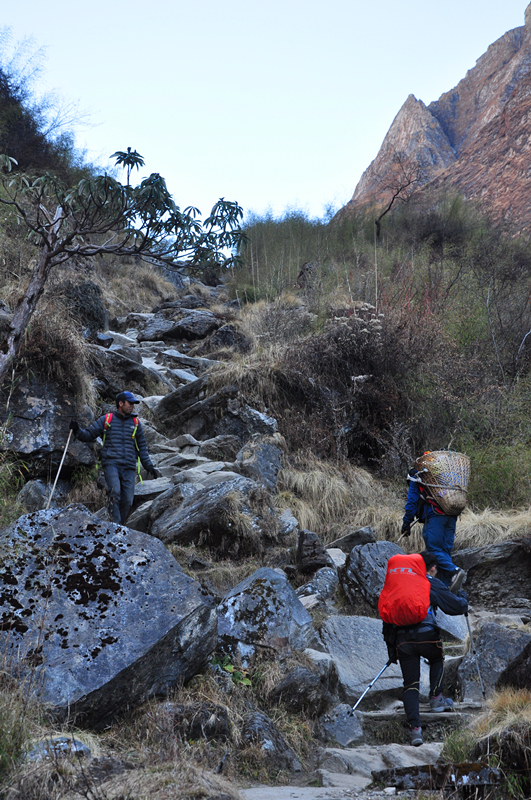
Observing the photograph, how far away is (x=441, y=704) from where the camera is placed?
4141 millimetres

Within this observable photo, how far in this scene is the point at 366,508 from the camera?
7.88 metres

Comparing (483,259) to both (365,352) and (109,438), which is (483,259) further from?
(109,438)

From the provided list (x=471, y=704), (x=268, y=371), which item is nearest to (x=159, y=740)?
(x=471, y=704)

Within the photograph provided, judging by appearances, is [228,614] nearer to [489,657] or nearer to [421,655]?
[421,655]

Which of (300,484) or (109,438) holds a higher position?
(109,438)

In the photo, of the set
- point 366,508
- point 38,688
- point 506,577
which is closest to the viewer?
point 38,688

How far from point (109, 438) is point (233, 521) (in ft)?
5.87

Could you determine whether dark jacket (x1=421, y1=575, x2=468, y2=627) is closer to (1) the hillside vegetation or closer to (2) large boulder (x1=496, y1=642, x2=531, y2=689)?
(2) large boulder (x1=496, y1=642, x2=531, y2=689)

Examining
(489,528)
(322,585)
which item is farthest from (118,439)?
(489,528)

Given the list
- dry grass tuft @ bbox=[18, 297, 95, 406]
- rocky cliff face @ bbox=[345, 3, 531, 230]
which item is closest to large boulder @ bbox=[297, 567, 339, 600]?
dry grass tuft @ bbox=[18, 297, 95, 406]

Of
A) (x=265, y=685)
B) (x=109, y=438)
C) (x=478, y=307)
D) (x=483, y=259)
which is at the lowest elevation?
(x=265, y=685)

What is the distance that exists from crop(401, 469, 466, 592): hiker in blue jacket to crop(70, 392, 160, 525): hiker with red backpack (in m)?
3.27

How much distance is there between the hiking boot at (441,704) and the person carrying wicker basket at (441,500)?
1329 millimetres

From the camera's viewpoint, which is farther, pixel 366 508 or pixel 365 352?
pixel 365 352
